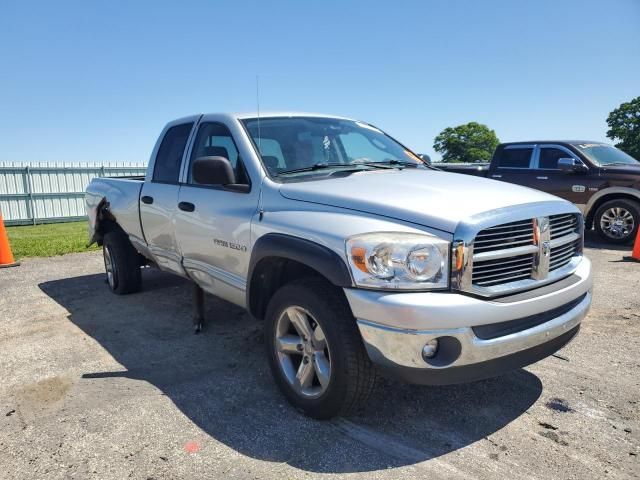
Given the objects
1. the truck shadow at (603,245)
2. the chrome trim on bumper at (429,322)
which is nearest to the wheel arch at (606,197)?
the truck shadow at (603,245)

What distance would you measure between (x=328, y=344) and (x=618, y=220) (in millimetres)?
8150

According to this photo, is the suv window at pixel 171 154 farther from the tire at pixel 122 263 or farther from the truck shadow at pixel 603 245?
the truck shadow at pixel 603 245

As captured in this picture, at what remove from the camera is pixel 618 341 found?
4254 millimetres

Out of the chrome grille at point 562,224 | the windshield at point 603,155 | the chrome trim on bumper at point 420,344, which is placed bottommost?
the chrome trim on bumper at point 420,344

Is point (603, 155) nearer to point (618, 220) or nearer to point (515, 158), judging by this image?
point (618, 220)

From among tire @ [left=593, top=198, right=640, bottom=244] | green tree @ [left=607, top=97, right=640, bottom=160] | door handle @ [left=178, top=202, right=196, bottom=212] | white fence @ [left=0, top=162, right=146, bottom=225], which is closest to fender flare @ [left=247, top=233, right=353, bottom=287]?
door handle @ [left=178, top=202, right=196, bottom=212]

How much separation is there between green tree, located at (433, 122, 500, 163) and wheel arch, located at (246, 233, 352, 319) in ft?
174

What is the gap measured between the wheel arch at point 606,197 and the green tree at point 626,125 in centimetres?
4088

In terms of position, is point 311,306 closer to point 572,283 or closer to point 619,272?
point 572,283

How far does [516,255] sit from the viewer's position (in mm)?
2732

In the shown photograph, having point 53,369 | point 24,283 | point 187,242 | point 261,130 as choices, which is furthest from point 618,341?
point 24,283

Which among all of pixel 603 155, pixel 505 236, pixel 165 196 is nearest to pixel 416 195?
pixel 505 236

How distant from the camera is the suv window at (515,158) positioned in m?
9.89

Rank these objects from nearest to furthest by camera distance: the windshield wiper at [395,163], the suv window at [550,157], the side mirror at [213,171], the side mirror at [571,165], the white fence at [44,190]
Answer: the side mirror at [213,171] → the windshield wiper at [395,163] → the side mirror at [571,165] → the suv window at [550,157] → the white fence at [44,190]
